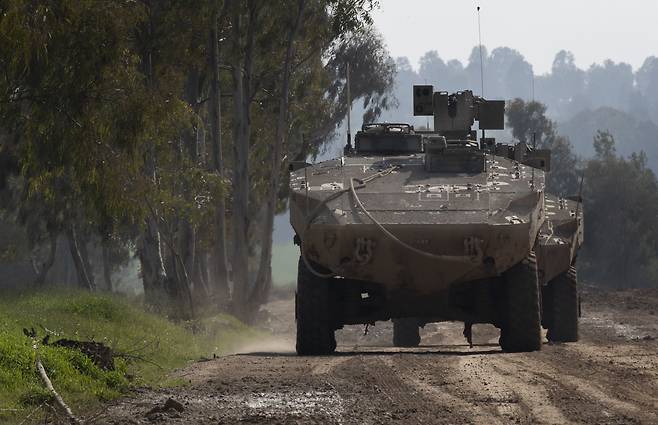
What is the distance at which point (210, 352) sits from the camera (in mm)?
21031

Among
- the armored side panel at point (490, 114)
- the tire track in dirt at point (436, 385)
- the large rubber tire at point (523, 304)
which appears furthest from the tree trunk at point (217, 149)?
the tire track in dirt at point (436, 385)

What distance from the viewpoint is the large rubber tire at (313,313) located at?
15.5m

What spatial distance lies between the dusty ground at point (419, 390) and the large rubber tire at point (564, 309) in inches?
109

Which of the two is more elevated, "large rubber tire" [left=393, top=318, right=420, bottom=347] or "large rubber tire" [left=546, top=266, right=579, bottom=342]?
"large rubber tire" [left=546, top=266, right=579, bottom=342]

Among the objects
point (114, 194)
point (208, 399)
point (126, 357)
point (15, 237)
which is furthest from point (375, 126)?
point (15, 237)

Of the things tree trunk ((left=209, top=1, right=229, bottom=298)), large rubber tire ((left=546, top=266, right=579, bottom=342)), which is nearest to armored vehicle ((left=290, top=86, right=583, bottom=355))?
large rubber tire ((left=546, top=266, right=579, bottom=342))

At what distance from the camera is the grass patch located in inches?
451

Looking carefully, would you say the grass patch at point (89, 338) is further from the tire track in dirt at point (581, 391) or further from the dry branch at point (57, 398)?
the tire track in dirt at point (581, 391)

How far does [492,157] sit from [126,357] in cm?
587

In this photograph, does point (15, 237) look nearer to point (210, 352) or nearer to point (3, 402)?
point (210, 352)

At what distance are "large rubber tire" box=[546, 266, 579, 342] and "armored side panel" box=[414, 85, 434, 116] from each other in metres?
3.17

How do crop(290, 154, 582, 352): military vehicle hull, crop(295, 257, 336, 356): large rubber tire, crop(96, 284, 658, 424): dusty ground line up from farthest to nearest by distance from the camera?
1. crop(295, 257, 336, 356): large rubber tire
2. crop(290, 154, 582, 352): military vehicle hull
3. crop(96, 284, 658, 424): dusty ground

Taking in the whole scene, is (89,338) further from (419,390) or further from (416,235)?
(419,390)

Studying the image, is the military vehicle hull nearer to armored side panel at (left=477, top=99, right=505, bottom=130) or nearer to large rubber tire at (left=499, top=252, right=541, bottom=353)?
large rubber tire at (left=499, top=252, right=541, bottom=353)
